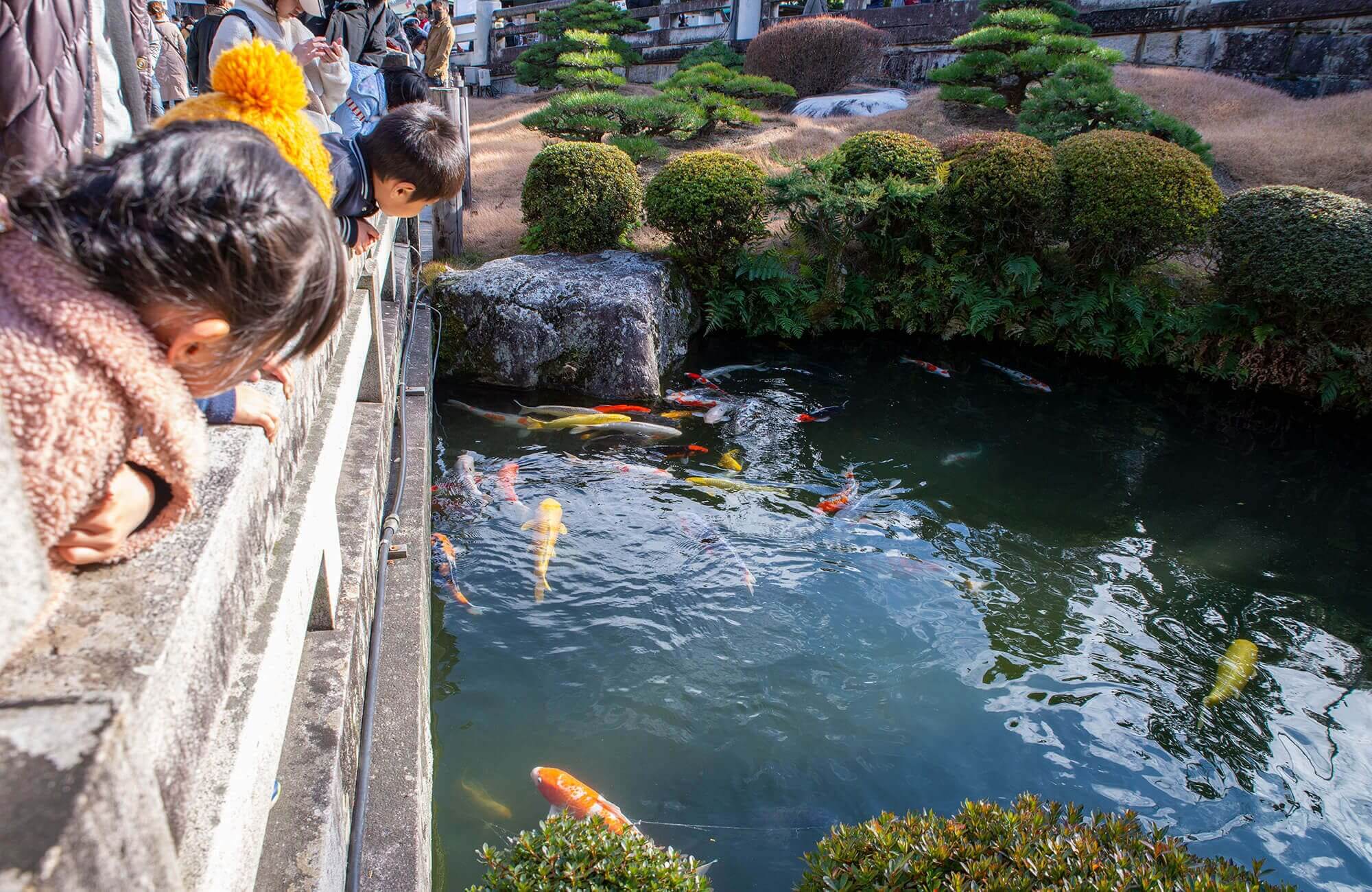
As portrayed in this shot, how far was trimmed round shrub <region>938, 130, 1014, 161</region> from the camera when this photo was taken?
33.3 ft

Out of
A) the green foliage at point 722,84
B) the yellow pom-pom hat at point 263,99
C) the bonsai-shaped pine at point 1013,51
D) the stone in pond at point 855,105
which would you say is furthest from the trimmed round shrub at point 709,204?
the stone in pond at point 855,105

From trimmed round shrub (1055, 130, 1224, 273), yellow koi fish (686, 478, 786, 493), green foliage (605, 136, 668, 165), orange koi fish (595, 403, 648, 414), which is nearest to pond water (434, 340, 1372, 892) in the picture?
yellow koi fish (686, 478, 786, 493)

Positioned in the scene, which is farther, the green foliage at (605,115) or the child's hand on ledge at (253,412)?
the green foliage at (605,115)

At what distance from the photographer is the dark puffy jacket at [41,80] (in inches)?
95.0

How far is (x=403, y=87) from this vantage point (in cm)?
836

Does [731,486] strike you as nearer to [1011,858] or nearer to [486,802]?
[486,802]

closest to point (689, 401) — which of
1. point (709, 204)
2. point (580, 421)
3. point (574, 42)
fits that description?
point (580, 421)

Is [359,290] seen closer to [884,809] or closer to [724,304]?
[884,809]

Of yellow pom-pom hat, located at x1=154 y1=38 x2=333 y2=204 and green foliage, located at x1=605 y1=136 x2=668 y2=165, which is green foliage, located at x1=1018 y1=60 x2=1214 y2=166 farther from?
yellow pom-pom hat, located at x1=154 y1=38 x2=333 y2=204

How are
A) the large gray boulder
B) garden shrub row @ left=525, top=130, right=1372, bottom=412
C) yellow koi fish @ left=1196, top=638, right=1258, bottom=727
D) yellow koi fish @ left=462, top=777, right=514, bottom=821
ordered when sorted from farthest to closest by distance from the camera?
garden shrub row @ left=525, top=130, right=1372, bottom=412 → the large gray boulder → yellow koi fish @ left=1196, top=638, right=1258, bottom=727 → yellow koi fish @ left=462, top=777, right=514, bottom=821

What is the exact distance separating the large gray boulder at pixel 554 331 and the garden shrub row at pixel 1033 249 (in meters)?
1.36

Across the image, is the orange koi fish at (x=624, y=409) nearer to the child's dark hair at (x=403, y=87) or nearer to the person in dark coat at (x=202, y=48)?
the child's dark hair at (x=403, y=87)

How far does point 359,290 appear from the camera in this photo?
429cm

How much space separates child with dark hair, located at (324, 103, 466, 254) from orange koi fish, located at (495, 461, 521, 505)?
305cm
